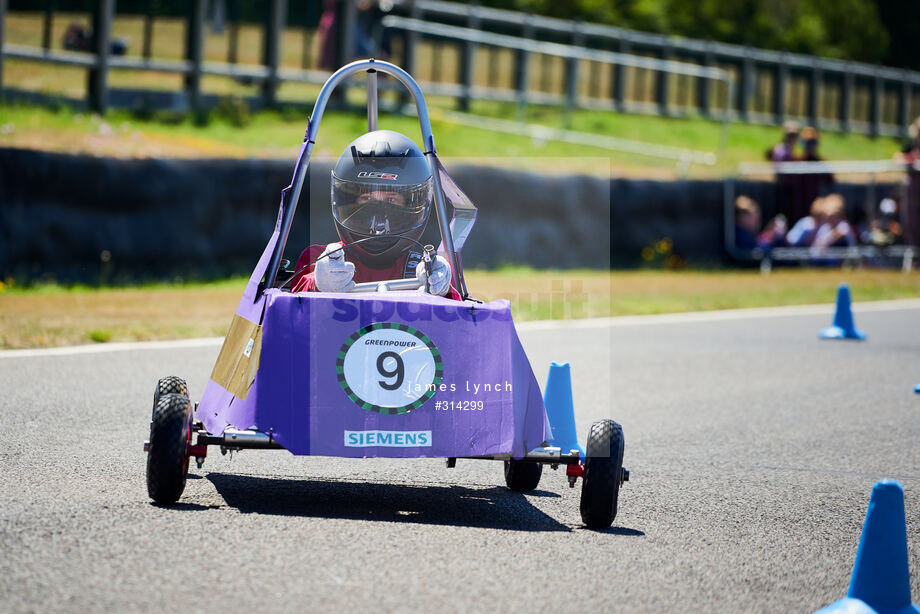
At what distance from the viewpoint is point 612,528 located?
5727mm

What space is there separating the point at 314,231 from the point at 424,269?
383 inches

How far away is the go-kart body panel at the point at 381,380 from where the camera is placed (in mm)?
5523

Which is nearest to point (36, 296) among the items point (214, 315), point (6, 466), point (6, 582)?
point (214, 315)

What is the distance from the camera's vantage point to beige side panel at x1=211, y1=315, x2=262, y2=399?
5.62 m

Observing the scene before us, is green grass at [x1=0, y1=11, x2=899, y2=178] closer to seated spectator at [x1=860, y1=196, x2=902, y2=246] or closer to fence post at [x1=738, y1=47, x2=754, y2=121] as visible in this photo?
seated spectator at [x1=860, y1=196, x2=902, y2=246]

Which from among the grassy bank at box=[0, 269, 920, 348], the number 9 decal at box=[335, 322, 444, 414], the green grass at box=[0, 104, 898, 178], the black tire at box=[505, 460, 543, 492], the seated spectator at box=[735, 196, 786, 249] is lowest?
the black tire at box=[505, 460, 543, 492]

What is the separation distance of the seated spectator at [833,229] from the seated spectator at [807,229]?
0.06 m

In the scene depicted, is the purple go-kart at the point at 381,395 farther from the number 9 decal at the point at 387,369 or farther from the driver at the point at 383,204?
the driver at the point at 383,204

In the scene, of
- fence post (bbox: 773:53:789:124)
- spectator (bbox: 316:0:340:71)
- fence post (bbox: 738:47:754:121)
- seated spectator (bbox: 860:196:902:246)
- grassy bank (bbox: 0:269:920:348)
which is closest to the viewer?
grassy bank (bbox: 0:269:920:348)

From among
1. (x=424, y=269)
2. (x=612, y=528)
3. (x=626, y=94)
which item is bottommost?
(x=612, y=528)

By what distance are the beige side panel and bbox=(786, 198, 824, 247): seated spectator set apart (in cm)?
1552

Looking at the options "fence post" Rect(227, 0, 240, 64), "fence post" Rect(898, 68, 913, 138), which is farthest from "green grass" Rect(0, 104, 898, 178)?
"fence post" Rect(898, 68, 913, 138)

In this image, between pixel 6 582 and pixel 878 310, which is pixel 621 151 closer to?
pixel 878 310

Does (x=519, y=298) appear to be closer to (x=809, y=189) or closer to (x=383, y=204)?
(x=809, y=189)
